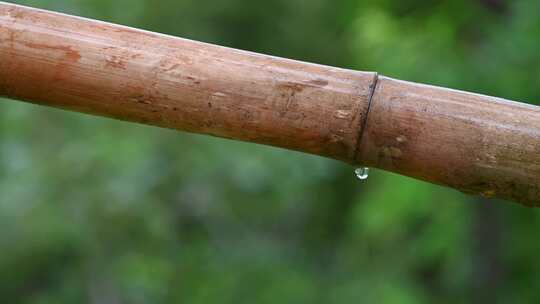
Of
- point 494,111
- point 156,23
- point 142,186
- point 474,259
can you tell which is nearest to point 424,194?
point 474,259

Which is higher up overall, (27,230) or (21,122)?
(21,122)

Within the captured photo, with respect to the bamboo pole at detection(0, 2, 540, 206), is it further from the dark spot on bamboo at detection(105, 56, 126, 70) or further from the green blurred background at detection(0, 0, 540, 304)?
the green blurred background at detection(0, 0, 540, 304)

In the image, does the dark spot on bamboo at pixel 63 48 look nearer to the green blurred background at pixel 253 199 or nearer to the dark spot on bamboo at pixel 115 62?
the dark spot on bamboo at pixel 115 62

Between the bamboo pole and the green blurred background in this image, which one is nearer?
the bamboo pole

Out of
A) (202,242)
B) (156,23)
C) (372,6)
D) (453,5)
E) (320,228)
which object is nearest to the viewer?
(453,5)

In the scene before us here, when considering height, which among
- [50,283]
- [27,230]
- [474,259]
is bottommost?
[50,283]

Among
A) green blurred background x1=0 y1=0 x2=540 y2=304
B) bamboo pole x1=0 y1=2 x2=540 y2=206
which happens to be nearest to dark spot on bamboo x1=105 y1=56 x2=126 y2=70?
bamboo pole x1=0 y1=2 x2=540 y2=206

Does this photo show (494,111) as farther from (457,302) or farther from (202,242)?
(202,242)

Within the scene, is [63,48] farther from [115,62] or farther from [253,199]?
[253,199]
